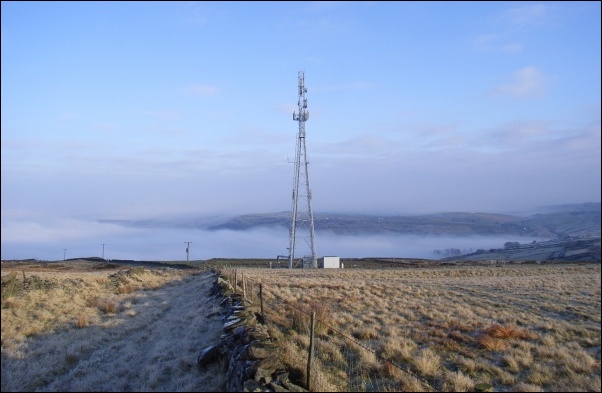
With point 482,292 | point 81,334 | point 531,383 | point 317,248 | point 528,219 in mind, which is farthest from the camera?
point 317,248

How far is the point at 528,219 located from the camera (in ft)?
21.0

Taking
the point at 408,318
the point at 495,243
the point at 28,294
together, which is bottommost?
the point at 408,318

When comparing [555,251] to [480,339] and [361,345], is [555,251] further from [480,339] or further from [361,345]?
[480,339]

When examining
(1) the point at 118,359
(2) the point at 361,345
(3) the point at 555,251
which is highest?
(3) the point at 555,251

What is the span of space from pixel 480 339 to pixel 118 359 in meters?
9.59

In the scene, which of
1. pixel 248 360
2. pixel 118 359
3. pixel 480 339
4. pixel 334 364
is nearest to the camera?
pixel 248 360

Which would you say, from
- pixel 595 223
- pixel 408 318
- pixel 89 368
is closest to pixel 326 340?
pixel 408 318

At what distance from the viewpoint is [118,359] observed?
11.1m

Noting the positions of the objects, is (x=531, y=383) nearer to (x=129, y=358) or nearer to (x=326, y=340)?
(x=326, y=340)

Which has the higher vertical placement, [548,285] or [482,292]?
[548,285]

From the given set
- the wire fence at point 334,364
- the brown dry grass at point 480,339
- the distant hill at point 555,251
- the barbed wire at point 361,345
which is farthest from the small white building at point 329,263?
the distant hill at point 555,251

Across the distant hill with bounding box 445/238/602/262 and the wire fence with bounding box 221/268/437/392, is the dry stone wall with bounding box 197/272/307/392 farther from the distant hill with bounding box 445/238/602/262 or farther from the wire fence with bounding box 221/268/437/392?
the distant hill with bounding box 445/238/602/262

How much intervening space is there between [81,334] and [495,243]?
12.0m

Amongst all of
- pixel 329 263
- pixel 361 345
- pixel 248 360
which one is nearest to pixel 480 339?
pixel 361 345
